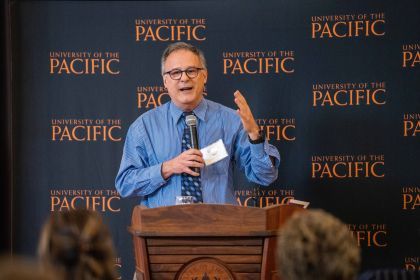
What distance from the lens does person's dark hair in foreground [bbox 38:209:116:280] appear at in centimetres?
152

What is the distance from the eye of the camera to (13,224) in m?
4.93

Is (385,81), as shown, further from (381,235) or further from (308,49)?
(381,235)

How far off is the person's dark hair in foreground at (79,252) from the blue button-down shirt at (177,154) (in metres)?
1.99

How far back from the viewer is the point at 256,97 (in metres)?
4.87

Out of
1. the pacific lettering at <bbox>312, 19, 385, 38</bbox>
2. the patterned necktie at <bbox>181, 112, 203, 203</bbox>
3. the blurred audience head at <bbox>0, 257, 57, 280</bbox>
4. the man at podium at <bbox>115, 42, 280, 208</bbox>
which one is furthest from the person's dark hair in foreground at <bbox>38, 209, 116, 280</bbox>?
the pacific lettering at <bbox>312, 19, 385, 38</bbox>

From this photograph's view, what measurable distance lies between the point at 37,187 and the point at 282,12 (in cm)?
235

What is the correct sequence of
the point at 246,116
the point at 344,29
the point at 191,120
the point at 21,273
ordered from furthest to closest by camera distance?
the point at 344,29 → the point at 191,120 → the point at 246,116 → the point at 21,273

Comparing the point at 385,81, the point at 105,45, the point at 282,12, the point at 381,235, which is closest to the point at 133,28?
the point at 105,45

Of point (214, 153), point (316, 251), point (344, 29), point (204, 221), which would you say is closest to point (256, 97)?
point (344, 29)

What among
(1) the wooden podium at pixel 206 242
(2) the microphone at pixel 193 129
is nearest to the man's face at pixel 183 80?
(2) the microphone at pixel 193 129

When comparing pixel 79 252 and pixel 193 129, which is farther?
pixel 193 129

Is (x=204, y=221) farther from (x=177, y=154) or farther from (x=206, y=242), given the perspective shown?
(x=177, y=154)

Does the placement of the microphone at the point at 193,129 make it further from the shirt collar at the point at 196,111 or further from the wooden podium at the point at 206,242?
the wooden podium at the point at 206,242

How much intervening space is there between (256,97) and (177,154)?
1.28 m
